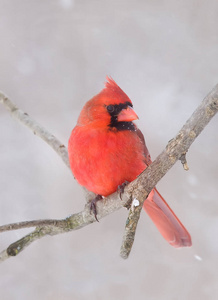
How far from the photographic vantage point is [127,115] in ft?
5.15

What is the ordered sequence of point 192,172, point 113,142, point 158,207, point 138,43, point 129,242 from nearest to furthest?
point 129,242
point 113,142
point 158,207
point 192,172
point 138,43

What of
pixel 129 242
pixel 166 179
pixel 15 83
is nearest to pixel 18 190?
pixel 15 83

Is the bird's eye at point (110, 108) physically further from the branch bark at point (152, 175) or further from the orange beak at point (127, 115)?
the branch bark at point (152, 175)

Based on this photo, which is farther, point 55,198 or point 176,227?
point 55,198

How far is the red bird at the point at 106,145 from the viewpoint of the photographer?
1.62 metres

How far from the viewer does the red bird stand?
1623 millimetres

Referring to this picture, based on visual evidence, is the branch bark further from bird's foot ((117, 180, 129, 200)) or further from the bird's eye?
the bird's eye

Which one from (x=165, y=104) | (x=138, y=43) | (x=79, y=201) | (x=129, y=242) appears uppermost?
(x=138, y=43)

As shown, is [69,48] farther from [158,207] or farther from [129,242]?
[129,242]

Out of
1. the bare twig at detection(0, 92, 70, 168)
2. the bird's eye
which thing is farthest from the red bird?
the bare twig at detection(0, 92, 70, 168)

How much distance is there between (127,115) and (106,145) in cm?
14

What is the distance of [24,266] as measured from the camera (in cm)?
248

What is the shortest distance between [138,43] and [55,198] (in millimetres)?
998

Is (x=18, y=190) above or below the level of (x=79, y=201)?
above
